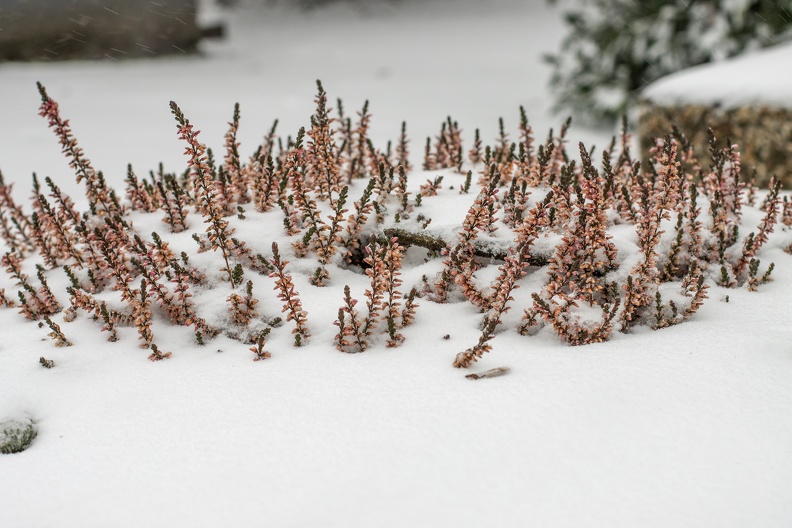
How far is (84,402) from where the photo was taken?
230 centimetres

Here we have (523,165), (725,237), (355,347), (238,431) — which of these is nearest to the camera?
(238,431)

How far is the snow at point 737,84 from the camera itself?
5.80m

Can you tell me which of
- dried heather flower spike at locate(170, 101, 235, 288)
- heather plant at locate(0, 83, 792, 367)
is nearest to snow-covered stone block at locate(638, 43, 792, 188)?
heather plant at locate(0, 83, 792, 367)

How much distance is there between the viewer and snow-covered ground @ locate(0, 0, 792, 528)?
68.9 inches

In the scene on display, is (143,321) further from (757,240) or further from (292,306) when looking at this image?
(757,240)

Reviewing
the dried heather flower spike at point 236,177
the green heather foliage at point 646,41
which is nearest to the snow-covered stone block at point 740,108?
the green heather foliage at point 646,41

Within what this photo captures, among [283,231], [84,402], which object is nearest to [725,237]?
[283,231]

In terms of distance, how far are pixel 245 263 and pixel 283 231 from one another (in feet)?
0.81

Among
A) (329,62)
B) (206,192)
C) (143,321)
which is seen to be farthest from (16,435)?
(329,62)

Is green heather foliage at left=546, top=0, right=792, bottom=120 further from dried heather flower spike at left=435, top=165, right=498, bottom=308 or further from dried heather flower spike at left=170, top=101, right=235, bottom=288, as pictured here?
dried heather flower spike at left=170, top=101, right=235, bottom=288

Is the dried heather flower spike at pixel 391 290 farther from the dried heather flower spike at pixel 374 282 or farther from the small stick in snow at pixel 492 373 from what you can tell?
the small stick in snow at pixel 492 373

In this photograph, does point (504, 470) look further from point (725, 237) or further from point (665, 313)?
point (725, 237)

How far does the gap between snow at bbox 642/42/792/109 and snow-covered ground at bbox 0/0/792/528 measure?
11.2 feet

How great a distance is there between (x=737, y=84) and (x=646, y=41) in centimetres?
321
